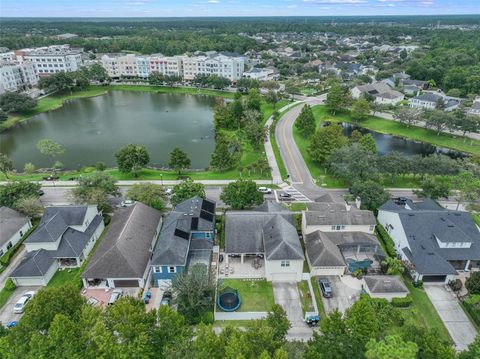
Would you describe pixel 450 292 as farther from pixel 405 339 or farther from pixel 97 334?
pixel 97 334

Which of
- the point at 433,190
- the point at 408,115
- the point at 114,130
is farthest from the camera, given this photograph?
the point at 114,130

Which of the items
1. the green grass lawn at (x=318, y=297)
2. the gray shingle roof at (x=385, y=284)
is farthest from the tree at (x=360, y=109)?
the green grass lawn at (x=318, y=297)

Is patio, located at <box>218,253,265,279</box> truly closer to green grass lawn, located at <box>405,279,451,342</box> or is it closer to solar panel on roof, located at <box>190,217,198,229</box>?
solar panel on roof, located at <box>190,217,198,229</box>

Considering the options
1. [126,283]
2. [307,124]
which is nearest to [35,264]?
[126,283]

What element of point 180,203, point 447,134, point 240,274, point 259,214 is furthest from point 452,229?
point 447,134

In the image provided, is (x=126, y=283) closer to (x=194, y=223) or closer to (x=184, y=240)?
(x=184, y=240)

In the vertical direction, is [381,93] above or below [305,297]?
above
